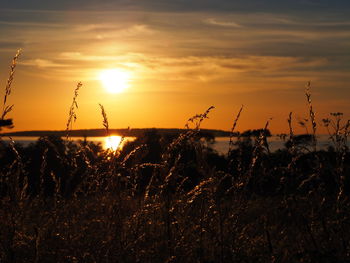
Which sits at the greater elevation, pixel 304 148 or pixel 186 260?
pixel 304 148

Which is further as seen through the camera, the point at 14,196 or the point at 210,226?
the point at 210,226

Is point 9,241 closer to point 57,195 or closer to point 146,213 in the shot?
point 57,195

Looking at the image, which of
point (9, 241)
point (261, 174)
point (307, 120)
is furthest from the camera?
point (307, 120)

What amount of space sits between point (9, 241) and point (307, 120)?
7.38ft

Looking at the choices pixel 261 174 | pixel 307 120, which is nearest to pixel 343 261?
pixel 261 174

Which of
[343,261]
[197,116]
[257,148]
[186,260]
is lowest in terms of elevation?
[186,260]

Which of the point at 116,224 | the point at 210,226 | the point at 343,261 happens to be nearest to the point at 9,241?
the point at 116,224

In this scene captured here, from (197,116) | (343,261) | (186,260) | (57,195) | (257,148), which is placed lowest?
(186,260)

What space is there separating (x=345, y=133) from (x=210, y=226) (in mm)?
1150

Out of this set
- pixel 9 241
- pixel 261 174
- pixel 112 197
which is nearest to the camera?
pixel 9 241

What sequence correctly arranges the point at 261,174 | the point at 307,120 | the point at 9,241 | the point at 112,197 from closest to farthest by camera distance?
the point at 9,241 < the point at 112,197 < the point at 261,174 < the point at 307,120

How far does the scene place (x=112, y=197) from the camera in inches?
126

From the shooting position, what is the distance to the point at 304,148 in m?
3.55

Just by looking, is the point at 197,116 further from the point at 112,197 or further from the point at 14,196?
the point at 14,196
